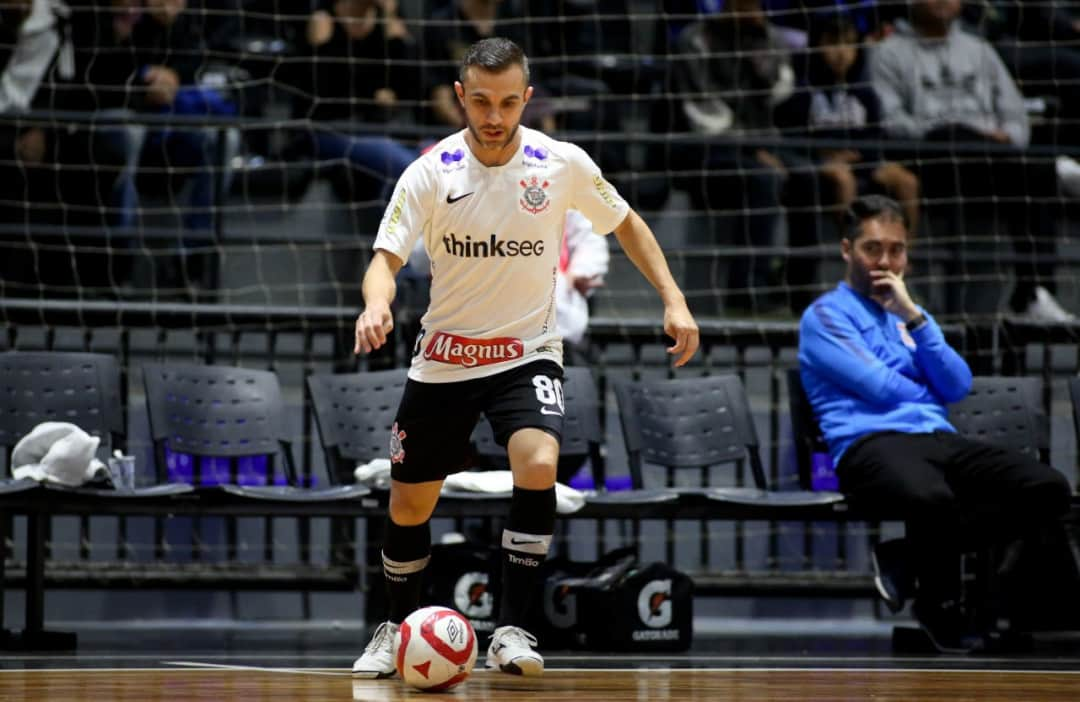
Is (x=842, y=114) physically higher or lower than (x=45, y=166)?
higher

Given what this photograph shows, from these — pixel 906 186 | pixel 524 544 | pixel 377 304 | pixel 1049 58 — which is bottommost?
pixel 524 544

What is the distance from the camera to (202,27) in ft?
31.6

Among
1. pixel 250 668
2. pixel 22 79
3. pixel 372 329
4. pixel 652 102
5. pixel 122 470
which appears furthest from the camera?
pixel 652 102

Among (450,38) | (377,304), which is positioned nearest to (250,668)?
(377,304)

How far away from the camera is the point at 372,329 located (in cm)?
416

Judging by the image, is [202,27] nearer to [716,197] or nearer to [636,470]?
[716,197]

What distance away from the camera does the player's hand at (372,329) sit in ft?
13.6

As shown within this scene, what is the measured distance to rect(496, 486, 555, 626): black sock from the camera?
15.5 ft

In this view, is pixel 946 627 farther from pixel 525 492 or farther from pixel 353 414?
pixel 353 414

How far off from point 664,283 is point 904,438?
208 centimetres

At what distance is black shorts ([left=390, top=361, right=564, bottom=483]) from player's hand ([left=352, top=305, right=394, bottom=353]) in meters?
0.64

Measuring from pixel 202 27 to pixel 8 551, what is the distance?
3.57m

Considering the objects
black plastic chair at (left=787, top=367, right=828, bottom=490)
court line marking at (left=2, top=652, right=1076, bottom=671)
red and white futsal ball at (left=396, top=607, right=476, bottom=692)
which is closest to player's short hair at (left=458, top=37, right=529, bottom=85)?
red and white futsal ball at (left=396, top=607, right=476, bottom=692)

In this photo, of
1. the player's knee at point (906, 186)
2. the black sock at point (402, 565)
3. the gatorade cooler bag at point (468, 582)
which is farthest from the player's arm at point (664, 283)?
the player's knee at point (906, 186)
